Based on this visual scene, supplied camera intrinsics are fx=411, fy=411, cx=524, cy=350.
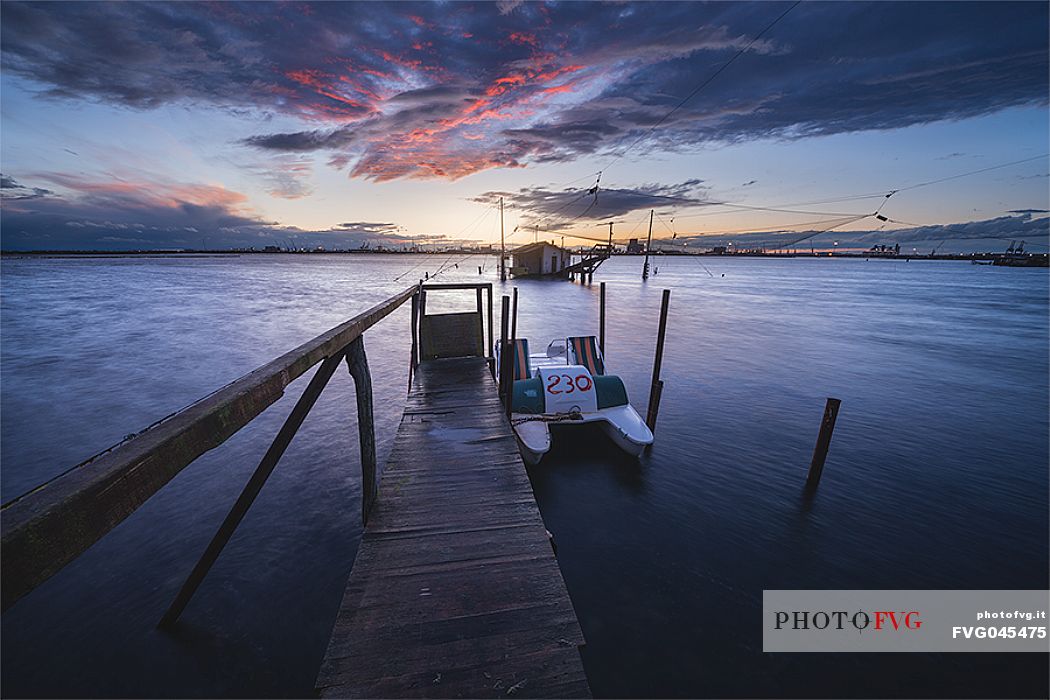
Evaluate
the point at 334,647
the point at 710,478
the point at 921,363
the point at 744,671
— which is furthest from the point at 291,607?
the point at 921,363

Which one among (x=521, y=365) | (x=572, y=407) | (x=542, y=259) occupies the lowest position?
(x=572, y=407)

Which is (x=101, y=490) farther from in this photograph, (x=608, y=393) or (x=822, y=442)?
(x=822, y=442)

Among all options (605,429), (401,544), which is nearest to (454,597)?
(401,544)

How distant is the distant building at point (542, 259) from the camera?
76.3 m

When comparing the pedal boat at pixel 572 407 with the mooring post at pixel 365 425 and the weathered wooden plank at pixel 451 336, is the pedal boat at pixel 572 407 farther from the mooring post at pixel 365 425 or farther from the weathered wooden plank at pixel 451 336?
the mooring post at pixel 365 425

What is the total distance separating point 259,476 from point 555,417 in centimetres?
794

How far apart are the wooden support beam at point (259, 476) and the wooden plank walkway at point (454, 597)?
154 centimetres

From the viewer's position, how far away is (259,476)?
523cm

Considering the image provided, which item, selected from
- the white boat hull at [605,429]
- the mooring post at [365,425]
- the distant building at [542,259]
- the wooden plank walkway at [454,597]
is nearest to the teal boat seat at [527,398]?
the white boat hull at [605,429]

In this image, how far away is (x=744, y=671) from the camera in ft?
20.9

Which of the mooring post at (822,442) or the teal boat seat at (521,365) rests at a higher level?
the teal boat seat at (521,365)

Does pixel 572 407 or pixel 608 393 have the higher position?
pixel 608 393

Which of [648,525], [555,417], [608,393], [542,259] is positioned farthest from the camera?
[542,259]

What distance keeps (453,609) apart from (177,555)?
7.42m
